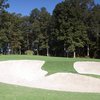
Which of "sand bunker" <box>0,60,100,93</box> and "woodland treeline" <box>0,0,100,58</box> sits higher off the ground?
"woodland treeline" <box>0,0,100,58</box>

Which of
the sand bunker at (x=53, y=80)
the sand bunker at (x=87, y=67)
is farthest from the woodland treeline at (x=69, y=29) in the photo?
the sand bunker at (x=53, y=80)

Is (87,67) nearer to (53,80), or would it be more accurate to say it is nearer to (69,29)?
(53,80)

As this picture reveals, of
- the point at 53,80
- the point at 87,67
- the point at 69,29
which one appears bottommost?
the point at 53,80

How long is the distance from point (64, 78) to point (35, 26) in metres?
57.9

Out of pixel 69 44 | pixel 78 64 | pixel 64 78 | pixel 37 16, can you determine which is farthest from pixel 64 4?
pixel 64 78

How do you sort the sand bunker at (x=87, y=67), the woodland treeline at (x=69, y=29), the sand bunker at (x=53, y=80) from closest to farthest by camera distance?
the sand bunker at (x=53, y=80), the sand bunker at (x=87, y=67), the woodland treeline at (x=69, y=29)

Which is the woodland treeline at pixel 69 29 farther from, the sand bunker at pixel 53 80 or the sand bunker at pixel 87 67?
the sand bunker at pixel 53 80

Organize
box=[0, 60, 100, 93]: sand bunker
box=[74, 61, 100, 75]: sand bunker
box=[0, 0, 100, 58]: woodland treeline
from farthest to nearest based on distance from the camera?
box=[0, 0, 100, 58]: woodland treeline
box=[74, 61, 100, 75]: sand bunker
box=[0, 60, 100, 93]: sand bunker

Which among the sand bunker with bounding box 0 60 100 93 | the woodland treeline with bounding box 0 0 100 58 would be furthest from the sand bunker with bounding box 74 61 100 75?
the woodland treeline with bounding box 0 0 100 58

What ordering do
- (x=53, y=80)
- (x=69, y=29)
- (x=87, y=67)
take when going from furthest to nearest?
(x=69, y=29) < (x=87, y=67) < (x=53, y=80)

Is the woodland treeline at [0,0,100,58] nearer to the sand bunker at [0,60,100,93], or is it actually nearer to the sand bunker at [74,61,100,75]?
the sand bunker at [74,61,100,75]

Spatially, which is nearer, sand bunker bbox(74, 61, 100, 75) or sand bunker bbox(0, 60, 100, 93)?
sand bunker bbox(0, 60, 100, 93)

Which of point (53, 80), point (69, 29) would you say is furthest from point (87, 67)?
point (69, 29)

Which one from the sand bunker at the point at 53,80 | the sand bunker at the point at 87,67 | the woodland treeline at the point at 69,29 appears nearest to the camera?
the sand bunker at the point at 53,80
